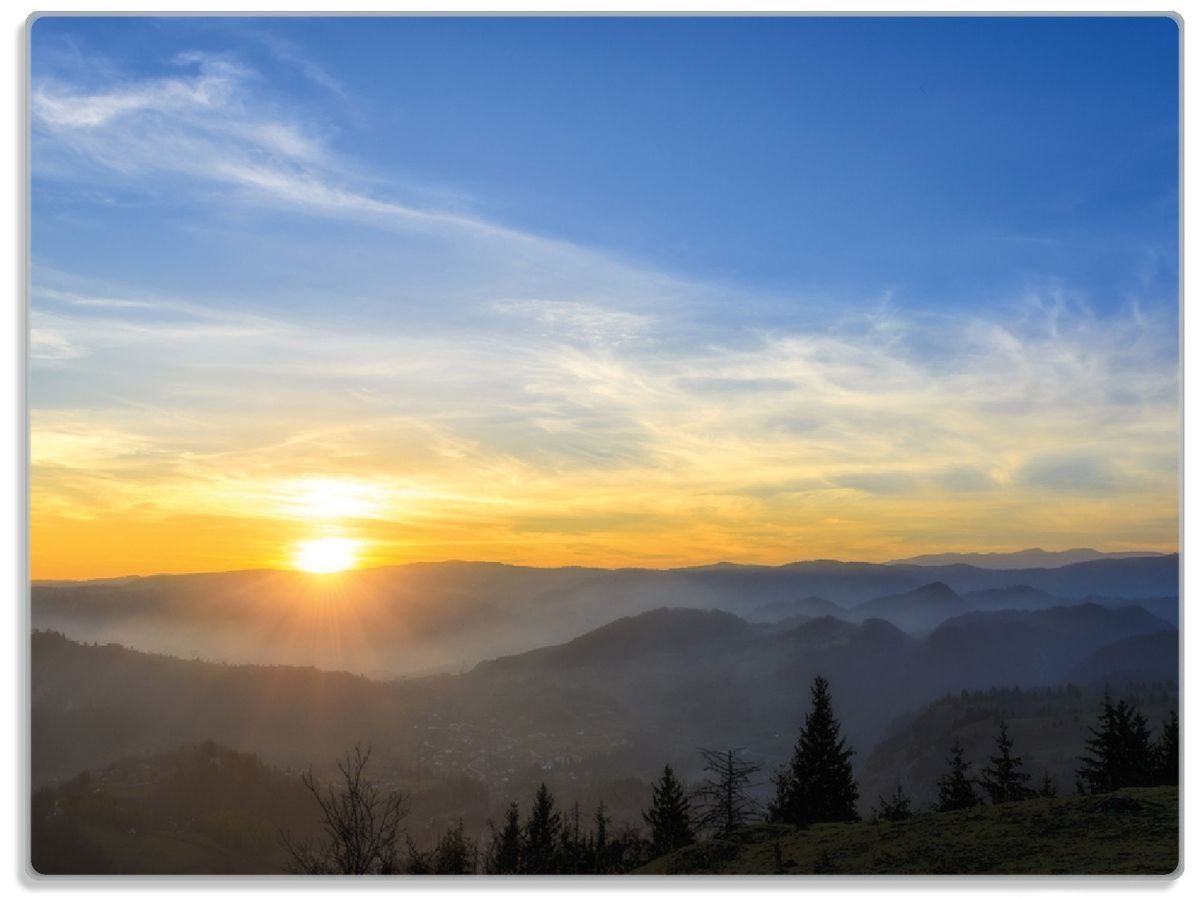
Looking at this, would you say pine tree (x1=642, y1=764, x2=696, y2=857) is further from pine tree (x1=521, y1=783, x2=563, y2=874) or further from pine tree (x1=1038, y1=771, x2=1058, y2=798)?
pine tree (x1=1038, y1=771, x2=1058, y2=798)

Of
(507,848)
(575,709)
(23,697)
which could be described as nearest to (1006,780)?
(507,848)

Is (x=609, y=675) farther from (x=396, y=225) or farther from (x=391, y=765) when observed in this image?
(x=396, y=225)

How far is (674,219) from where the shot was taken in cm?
1098

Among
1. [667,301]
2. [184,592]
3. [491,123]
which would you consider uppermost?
[491,123]

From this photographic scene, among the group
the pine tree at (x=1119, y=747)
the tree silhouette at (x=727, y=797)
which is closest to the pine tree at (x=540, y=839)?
the tree silhouette at (x=727, y=797)

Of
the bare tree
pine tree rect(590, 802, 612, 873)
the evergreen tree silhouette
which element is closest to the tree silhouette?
pine tree rect(590, 802, 612, 873)

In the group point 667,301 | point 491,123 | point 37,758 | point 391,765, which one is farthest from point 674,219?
point 391,765

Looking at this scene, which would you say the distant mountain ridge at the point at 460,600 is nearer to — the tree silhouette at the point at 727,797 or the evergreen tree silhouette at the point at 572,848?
the tree silhouette at the point at 727,797

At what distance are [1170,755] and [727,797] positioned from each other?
19.7 feet

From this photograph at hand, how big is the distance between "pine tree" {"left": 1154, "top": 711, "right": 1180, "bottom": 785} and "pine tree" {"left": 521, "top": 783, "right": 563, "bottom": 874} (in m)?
6.50

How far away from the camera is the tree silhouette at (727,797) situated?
42.4 feet

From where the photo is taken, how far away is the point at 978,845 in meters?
9.20

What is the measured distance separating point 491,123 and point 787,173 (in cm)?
343

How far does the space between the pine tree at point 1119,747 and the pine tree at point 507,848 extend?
856 cm
